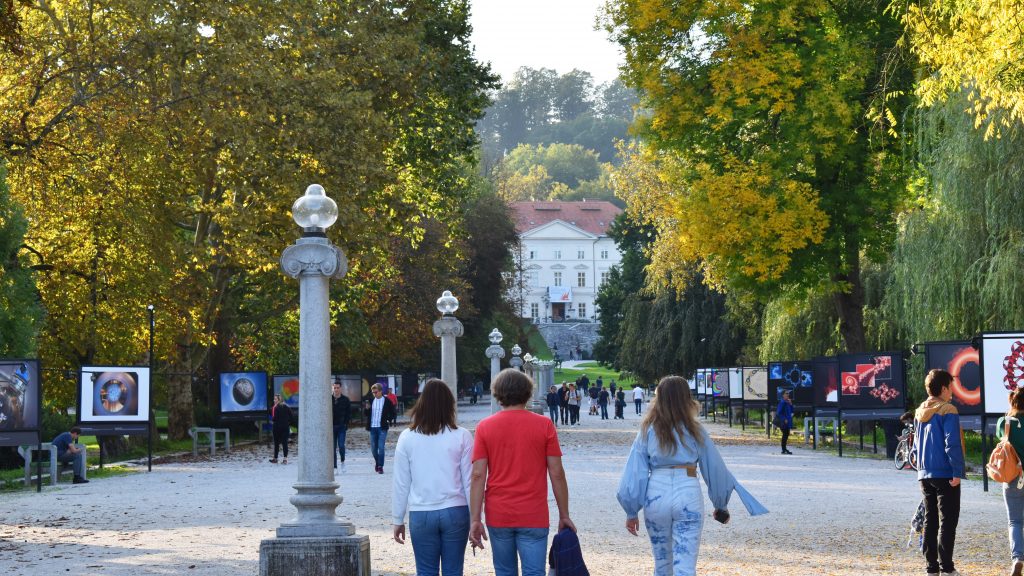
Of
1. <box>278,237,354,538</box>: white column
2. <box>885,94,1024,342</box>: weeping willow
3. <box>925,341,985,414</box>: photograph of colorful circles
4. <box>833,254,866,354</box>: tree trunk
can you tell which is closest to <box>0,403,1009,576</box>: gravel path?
<box>278,237,354,538</box>: white column

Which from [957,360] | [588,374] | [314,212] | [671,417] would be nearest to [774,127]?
[957,360]

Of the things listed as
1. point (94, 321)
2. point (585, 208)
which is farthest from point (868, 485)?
point (585, 208)

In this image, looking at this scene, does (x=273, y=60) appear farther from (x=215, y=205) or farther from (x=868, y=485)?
(x=868, y=485)

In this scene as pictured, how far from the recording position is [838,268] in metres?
33.4

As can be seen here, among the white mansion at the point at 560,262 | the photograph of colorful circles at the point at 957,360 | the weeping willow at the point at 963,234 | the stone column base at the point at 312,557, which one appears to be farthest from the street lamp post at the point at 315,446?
the white mansion at the point at 560,262

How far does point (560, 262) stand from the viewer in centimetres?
16912

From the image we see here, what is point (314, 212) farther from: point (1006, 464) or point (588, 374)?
point (588, 374)

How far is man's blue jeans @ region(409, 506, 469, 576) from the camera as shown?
8.33 metres

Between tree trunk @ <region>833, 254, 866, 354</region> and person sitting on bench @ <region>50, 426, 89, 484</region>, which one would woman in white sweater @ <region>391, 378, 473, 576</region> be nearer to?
person sitting on bench @ <region>50, 426, 89, 484</region>

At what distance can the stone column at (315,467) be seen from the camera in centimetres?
1076

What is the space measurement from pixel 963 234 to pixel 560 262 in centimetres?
14292

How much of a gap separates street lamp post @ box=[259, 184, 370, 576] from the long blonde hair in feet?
11.0

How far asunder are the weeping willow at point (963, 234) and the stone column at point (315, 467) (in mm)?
16136

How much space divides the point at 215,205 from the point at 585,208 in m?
143
